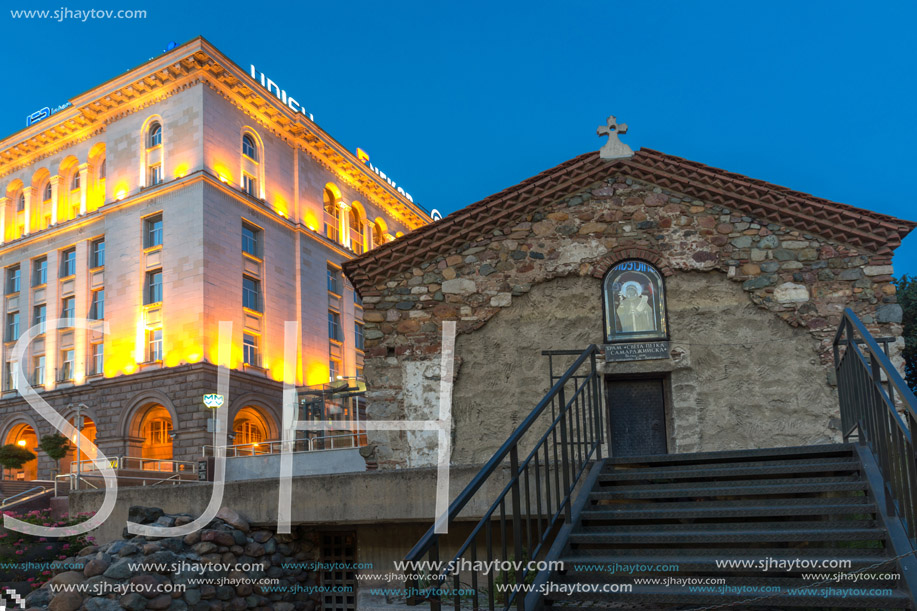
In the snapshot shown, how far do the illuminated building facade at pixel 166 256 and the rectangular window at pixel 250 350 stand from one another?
0.05 m

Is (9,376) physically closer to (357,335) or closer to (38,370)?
(38,370)

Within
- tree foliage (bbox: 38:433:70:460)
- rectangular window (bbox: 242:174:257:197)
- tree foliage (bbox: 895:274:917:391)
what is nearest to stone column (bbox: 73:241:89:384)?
tree foliage (bbox: 38:433:70:460)

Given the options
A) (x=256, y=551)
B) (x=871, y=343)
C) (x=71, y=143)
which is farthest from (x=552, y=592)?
(x=71, y=143)

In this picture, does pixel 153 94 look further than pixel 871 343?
Yes

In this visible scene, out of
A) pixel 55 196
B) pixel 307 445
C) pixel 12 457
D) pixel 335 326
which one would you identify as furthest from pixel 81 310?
pixel 307 445

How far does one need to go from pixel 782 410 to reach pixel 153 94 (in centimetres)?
2964

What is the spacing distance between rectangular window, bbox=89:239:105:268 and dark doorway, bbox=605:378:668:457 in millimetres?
27755

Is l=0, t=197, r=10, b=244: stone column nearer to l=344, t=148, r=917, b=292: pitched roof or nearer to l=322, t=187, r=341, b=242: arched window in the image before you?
l=322, t=187, r=341, b=242: arched window

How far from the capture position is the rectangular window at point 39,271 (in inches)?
1366

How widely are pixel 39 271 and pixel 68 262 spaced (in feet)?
6.92

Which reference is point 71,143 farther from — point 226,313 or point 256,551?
point 256,551

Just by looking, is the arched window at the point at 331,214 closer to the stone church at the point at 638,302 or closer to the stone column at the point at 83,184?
the stone column at the point at 83,184

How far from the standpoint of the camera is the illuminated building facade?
29.4 meters

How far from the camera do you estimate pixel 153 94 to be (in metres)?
32.4
